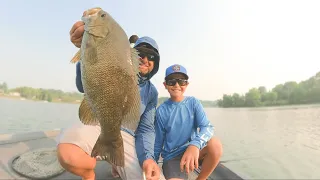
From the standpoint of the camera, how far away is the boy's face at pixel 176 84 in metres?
3.49

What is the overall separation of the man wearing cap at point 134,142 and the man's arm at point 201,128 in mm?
546

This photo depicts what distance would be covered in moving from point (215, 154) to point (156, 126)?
871mm

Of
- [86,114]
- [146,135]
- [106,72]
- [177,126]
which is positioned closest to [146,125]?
[146,135]

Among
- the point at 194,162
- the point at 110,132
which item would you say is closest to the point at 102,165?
the point at 194,162

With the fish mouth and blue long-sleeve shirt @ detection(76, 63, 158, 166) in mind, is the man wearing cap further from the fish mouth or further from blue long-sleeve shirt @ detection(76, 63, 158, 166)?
the fish mouth

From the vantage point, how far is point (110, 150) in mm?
1979

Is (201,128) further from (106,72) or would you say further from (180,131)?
(106,72)

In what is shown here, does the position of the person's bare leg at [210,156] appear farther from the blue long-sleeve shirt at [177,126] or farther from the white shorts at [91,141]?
the white shorts at [91,141]

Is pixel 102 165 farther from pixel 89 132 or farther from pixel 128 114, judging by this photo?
pixel 128 114

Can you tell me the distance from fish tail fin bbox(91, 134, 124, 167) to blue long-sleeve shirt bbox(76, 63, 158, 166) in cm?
76

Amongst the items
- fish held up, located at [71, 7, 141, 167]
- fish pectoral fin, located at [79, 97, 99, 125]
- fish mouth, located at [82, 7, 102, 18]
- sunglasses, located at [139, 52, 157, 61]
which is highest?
fish mouth, located at [82, 7, 102, 18]

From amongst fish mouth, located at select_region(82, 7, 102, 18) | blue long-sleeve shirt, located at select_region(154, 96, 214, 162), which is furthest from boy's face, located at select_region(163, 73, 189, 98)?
fish mouth, located at select_region(82, 7, 102, 18)

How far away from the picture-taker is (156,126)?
336 centimetres

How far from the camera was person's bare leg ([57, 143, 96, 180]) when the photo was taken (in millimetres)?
2482
